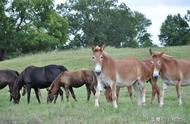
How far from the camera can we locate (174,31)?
308 ft

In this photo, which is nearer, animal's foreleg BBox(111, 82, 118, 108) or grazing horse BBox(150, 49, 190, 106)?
animal's foreleg BBox(111, 82, 118, 108)

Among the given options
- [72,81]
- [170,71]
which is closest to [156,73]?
[170,71]

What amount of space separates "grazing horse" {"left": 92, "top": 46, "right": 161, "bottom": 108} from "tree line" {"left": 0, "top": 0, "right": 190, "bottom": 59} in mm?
50399

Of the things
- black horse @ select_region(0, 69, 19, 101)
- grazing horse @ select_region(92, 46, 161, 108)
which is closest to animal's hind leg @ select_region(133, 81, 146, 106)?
grazing horse @ select_region(92, 46, 161, 108)

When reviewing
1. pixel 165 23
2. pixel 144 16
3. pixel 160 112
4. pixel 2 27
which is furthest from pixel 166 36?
pixel 160 112

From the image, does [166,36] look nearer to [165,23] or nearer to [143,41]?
[165,23]

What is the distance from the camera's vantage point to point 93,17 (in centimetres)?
10188

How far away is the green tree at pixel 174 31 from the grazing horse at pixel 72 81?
6607 centimetres

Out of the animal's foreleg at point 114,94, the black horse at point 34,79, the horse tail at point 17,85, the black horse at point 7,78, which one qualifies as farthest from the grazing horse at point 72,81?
the animal's foreleg at point 114,94

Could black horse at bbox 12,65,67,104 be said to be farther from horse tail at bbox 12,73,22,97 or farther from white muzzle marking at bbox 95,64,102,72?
white muzzle marking at bbox 95,64,102,72

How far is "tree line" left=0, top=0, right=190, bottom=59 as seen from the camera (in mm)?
69812

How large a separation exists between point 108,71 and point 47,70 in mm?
6108

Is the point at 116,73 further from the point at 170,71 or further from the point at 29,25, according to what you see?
the point at 29,25

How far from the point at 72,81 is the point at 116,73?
5.13m
